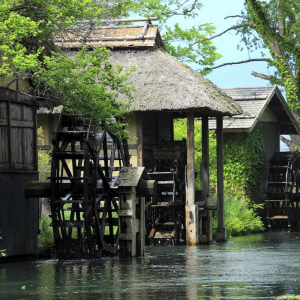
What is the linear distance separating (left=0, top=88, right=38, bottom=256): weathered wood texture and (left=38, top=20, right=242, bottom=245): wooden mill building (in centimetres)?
559

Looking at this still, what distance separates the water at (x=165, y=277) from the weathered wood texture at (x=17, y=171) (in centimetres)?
61

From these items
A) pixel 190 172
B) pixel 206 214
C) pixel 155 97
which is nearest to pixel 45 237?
pixel 190 172

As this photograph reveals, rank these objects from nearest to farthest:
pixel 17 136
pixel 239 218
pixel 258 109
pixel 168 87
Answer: pixel 17 136
pixel 168 87
pixel 239 218
pixel 258 109

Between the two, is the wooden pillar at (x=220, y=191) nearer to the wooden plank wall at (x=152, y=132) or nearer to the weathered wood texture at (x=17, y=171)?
the wooden plank wall at (x=152, y=132)

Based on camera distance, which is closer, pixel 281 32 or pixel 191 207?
pixel 191 207

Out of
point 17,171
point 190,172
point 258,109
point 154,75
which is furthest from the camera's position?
point 258,109

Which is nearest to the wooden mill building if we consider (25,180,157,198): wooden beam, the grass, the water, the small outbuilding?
the grass

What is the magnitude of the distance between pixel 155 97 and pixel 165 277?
10920 millimetres

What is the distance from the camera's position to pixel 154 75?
25375 mm

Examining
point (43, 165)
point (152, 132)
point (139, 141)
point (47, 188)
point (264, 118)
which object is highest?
point (264, 118)

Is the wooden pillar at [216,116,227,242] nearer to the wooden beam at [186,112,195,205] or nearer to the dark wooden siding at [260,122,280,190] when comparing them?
the wooden beam at [186,112,195,205]

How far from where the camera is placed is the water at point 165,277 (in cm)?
1164

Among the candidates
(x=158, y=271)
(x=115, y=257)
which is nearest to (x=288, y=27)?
(x=115, y=257)

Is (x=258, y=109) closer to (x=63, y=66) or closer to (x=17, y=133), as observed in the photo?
(x=17, y=133)
